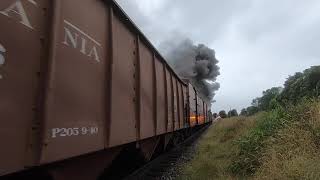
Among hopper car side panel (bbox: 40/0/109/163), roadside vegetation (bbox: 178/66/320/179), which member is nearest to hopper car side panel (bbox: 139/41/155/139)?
roadside vegetation (bbox: 178/66/320/179)

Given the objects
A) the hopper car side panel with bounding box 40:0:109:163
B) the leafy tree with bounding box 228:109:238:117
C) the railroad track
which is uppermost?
the leafy tree with bounding box 228:109:238:117

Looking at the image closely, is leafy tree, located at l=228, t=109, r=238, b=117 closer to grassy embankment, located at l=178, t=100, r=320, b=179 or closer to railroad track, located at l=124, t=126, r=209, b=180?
railroad track, located at l=124, t=126, r=209, b=180

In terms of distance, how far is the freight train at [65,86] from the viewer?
3283 millimetres

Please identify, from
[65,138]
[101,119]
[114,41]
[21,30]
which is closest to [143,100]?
[114,41]

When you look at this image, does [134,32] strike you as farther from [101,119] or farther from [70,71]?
[70,71]

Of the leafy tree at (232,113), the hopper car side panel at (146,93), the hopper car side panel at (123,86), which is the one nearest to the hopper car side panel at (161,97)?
the hopper car side panel at (146,93)

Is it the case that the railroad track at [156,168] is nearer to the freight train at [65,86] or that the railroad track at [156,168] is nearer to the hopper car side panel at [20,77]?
the freight train at [65,86]

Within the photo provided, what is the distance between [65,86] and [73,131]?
1.42 feet

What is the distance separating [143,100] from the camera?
8.00 metres

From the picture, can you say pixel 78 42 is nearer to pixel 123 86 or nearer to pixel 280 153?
pixel 123 86

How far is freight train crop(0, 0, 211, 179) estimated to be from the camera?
3283 millimetres

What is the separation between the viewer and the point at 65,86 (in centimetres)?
418

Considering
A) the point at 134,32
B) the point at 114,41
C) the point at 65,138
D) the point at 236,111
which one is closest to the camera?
the point at 65,138

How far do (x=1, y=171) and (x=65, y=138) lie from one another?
0.98m
